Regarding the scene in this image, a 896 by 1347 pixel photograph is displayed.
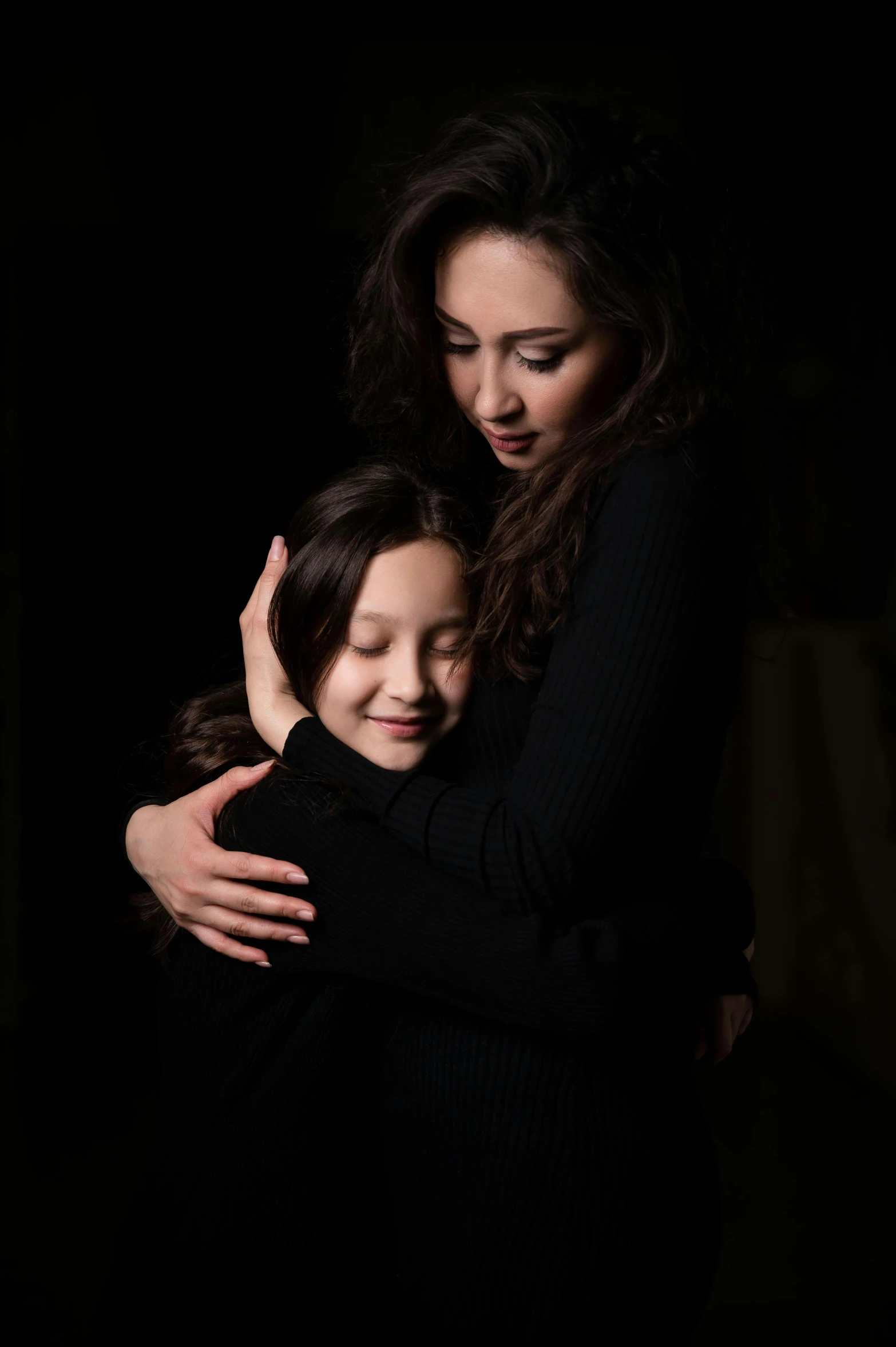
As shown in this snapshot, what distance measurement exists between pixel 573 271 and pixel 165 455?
1.92 meters

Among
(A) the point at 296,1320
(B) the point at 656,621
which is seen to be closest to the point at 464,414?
(B) the point at 656,621

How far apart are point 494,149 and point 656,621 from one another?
1.84 ft

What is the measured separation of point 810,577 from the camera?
4.35 m

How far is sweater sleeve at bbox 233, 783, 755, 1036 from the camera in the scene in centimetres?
126

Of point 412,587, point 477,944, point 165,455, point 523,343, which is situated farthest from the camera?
point 165,455

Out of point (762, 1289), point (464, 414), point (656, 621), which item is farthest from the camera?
point (762, 1289)

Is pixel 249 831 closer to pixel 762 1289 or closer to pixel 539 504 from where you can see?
pixel 539 504

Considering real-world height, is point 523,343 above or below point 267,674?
above

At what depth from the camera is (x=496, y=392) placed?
4.63 ft

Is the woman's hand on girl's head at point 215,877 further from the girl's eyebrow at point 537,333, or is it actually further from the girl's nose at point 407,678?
the girl's eyebrow at point 537,333

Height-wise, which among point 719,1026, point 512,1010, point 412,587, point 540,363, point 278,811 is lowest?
point 719,1026

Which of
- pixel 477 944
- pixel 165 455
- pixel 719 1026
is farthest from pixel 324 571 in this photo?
pixel 165 455

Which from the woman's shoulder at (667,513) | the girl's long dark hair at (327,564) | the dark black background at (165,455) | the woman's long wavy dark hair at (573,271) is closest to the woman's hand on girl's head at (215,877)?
the girl's long dark hair at (327,564)

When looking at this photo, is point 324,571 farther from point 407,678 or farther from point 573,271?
point 573,271
